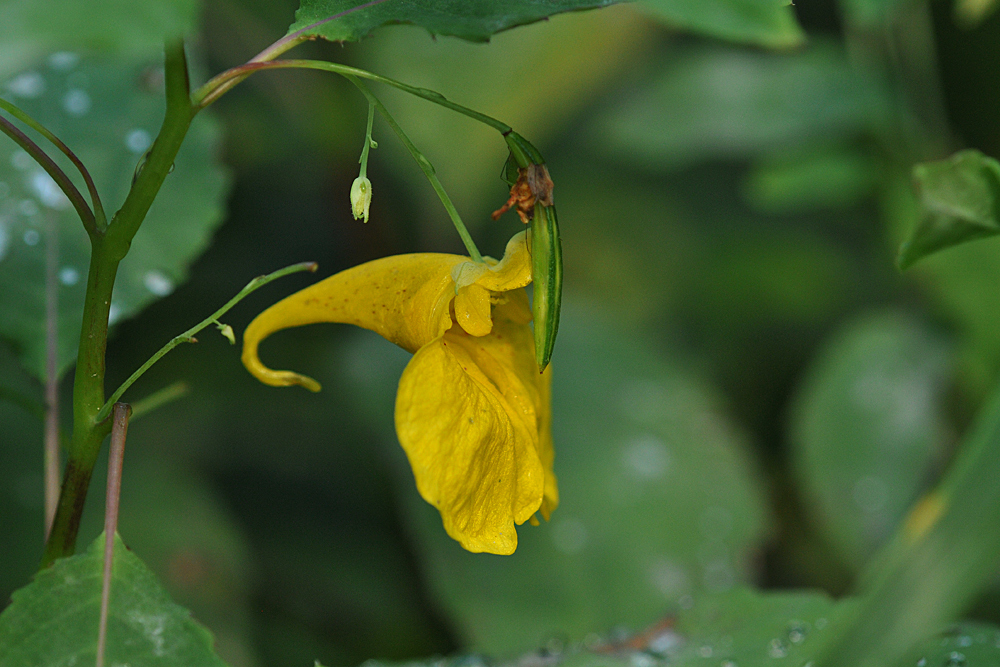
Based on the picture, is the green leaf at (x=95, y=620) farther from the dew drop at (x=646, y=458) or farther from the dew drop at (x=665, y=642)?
the dew drop at (x=646, y=458)

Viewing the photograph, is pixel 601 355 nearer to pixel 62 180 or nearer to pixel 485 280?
pixel 485 280

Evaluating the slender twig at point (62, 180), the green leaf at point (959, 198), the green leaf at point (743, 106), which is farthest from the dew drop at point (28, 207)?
the green leaf at point (743, 106)

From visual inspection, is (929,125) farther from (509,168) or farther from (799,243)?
(509,168)

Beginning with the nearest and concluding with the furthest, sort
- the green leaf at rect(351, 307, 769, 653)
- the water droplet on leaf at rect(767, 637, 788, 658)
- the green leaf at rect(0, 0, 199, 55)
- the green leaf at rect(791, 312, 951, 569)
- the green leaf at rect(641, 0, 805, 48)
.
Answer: the green leaf at rect(0, 0, 199, 55), the water droplet on leaf at rect(767, 637, 788, 658), the green leaf at rect(641, 0, 805, 48), the green leaf at rect(351, 307, 769, 653), the green leaf at rect(791, 312, 951, 569)

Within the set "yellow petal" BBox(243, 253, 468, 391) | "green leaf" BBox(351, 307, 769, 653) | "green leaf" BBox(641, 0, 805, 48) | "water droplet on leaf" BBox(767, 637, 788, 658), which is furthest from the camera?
"green leaf" BBox(351, 307, 769, 653)

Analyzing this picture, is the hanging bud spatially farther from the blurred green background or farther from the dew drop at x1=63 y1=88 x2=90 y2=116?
the blurred green background

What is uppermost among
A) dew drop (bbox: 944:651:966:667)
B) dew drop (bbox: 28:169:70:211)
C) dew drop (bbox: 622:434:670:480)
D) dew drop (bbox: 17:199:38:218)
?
dew drop (bbox: 28:169:70:211)

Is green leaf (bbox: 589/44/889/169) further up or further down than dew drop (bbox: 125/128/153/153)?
further up

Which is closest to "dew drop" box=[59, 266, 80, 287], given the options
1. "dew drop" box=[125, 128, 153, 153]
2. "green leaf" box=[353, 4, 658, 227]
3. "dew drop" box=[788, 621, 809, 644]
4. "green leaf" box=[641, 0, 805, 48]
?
"dew drop" box=[125, 128, 153, 153]
